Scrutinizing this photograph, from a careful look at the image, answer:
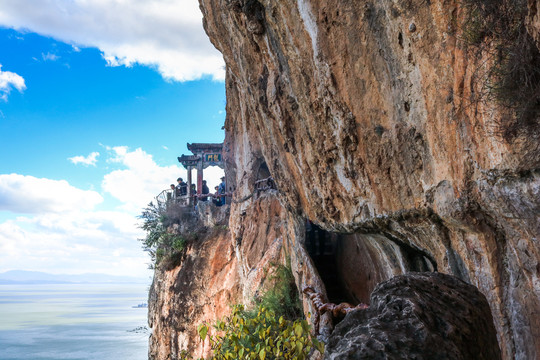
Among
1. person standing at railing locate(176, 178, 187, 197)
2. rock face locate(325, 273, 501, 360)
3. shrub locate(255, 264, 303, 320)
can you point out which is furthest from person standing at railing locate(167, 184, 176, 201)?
rock face locate(325, 273, 501, 360)

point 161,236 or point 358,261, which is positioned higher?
point 161,236

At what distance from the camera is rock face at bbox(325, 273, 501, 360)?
2.58 metres

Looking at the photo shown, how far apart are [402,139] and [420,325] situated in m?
3.00

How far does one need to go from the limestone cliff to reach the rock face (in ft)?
4.04

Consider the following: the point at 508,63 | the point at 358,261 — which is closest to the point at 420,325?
the point at 508,63

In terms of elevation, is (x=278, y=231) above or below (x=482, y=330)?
above

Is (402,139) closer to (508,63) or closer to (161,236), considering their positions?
(508,63)

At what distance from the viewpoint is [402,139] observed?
5195 millimetres

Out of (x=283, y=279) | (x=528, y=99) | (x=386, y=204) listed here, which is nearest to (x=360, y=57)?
(x=386, y=204)

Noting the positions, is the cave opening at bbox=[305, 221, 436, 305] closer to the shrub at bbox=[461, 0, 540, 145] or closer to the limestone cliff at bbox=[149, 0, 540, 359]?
the limestone cliff at bbox=[149, 0, 540, 359]

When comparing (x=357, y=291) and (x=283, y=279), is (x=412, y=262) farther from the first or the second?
(x=283, y=279)

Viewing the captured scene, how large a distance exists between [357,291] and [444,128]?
6.97 m

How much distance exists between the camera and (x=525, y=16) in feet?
10.8

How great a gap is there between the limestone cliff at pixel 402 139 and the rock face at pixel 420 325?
4.04ft
